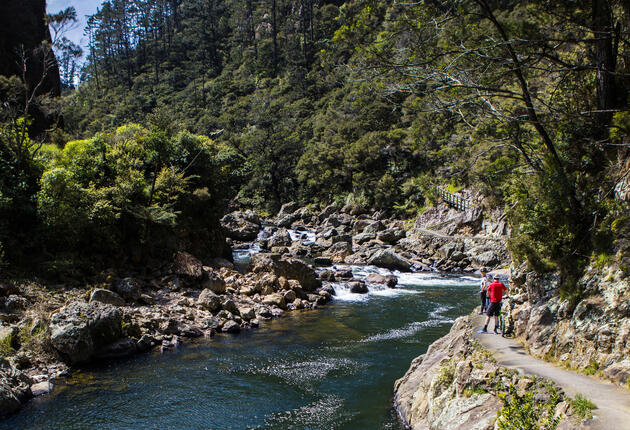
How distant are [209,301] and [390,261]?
15.6 m

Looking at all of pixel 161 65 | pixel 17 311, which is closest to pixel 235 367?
pixel 17 311

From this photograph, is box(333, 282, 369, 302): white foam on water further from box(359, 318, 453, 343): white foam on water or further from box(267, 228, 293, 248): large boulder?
box(267, 228, 293, 248): large boulder

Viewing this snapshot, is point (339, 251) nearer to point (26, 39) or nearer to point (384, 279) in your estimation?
point (384, 279)

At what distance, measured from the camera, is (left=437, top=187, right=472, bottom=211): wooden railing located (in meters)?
36.1

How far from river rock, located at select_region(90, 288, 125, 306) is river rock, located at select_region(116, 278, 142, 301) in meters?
0.86

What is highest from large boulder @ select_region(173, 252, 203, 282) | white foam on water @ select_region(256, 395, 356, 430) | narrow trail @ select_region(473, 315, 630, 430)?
large boulder @ select_region(173, 252, 203, 282)

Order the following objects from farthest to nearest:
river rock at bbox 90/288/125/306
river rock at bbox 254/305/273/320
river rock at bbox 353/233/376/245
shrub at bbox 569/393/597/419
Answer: river rock at bbox 353/233/376/245
river rock at bbox 254/305/273/320
river rock at bbox 90/288/125/306
shrub at bbox 569/393/597/419

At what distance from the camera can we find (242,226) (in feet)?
142

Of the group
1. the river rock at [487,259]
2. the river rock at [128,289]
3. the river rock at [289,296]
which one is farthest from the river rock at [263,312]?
the river rock at [487,259]

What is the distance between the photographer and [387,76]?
9836 millimetres

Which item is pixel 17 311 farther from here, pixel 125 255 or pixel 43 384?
pixel 125 255

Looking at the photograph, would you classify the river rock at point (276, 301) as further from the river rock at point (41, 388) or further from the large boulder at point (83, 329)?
the river rock at point (41, 388)

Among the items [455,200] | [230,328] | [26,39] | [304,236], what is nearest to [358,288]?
[230,328]

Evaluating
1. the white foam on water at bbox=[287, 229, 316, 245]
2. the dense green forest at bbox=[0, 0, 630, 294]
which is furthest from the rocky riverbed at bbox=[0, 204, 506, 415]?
the white foam on water at bbox=[287, 229, 316, 245]
